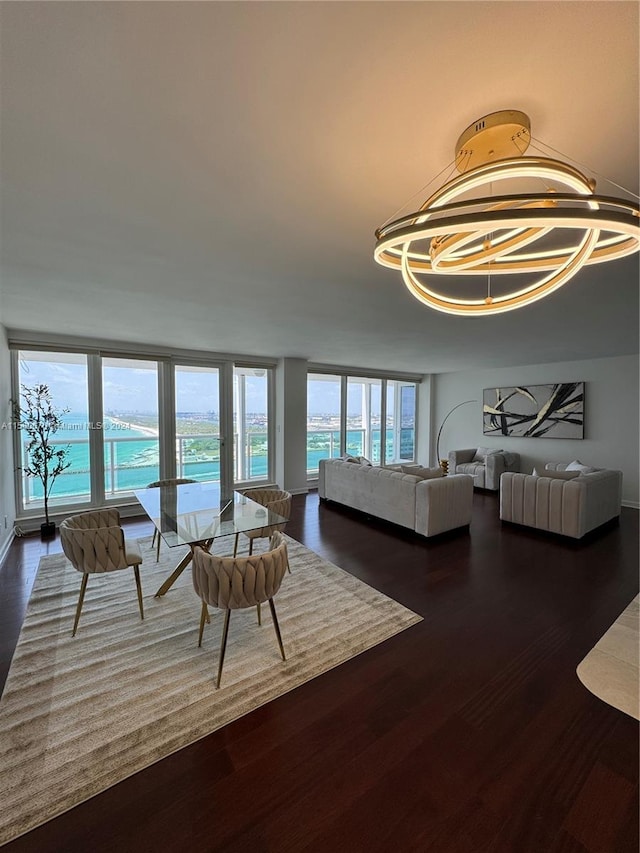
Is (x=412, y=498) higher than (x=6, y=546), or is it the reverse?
(x=412, y=498)

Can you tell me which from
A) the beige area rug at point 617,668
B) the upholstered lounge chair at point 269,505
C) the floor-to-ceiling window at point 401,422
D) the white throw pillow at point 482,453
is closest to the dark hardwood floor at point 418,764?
the beige area rug at point 617,668

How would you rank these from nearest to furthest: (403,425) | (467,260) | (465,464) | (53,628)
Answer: (467,260) → (53,628) → (465,464) → (403,425)

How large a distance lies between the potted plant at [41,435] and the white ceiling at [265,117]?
2598 millimetres

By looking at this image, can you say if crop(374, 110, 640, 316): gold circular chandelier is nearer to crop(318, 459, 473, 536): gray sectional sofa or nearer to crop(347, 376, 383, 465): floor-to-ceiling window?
crop(318, 459, 473, 536): gray sectional sofa

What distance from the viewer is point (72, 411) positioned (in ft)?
15.9

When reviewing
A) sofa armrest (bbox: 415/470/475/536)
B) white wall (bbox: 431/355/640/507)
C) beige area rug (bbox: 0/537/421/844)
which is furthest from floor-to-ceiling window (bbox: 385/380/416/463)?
beige area rug (bbox: 0/537/421/844)

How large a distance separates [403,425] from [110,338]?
6550 millimetres

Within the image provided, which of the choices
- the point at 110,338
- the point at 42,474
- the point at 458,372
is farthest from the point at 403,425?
the point at 42,474

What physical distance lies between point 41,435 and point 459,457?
7061 mm

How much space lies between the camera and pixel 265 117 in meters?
1.18

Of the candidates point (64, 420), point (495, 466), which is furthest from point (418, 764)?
point (495, 466)

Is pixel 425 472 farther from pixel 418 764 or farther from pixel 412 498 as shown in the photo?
pixel 418 764

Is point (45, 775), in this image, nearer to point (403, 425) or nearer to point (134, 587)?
point (134, 587)

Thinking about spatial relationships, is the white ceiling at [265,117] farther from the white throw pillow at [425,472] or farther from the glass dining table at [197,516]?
the white throw pillow at [425,472]
